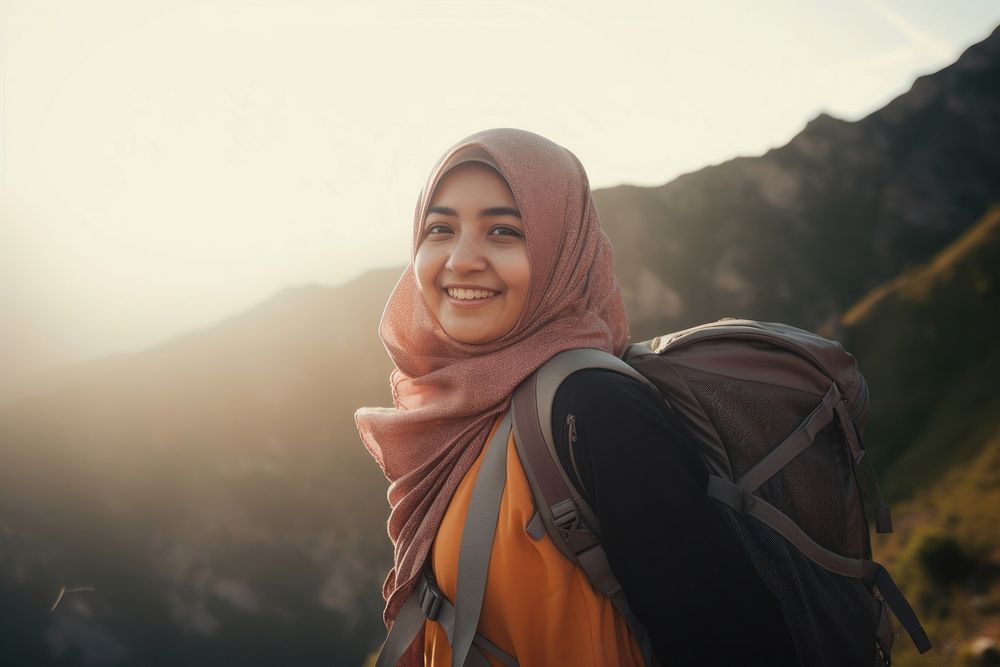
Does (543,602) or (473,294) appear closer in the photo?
(543,602)

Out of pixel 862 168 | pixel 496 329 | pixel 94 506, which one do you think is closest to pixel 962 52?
pixel 862 168

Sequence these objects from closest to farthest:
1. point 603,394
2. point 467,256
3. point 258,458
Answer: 1. point 603,394
2. point 467,256
3. point 258,458

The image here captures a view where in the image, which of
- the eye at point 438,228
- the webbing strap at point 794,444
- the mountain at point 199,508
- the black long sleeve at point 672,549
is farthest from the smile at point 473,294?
the mountain at point 199,508

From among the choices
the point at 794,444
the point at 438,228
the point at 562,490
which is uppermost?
the point at 438,228

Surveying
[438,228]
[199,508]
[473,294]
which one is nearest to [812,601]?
[473,294]

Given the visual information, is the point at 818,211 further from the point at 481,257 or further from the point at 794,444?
the point at 481,257

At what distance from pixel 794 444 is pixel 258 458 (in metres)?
38.8

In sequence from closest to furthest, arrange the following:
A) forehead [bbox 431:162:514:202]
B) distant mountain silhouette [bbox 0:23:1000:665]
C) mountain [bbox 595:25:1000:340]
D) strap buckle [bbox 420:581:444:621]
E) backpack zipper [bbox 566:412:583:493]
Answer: backpack zipper [bbox 566:412:583:493], strap buckle [bbox 420:581:444:621], forehead [bbox 431:162:514:202], distant mountain silhouette [bbox 0:23:1000:665], mountain [bbox 595:25:1000:340]

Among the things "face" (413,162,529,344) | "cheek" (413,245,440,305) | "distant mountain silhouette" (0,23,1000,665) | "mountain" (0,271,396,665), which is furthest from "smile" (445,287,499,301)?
"mountain" (0,271,396,665)

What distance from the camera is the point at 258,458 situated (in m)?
35.9

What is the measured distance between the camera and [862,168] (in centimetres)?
5672

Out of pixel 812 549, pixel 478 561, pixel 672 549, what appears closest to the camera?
pixel 672 549

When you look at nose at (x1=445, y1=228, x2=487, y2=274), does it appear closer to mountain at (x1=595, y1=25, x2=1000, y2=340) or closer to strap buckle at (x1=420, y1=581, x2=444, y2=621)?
strap buckle at (x1=420, y1=581, x2=444, y2=621)

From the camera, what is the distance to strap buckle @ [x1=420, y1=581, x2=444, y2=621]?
200cm
